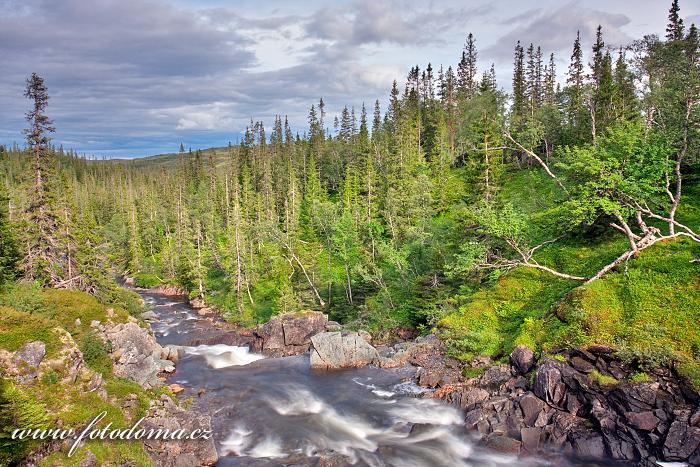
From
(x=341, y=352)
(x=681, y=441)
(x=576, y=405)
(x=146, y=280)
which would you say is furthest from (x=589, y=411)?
(x=146, y=280)

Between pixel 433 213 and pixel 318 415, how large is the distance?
112 feet

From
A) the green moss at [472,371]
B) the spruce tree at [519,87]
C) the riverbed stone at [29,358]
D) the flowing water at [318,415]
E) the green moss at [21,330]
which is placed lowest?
the flowing water at [318,415]

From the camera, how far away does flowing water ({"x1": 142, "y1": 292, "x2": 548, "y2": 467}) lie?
21.5 m

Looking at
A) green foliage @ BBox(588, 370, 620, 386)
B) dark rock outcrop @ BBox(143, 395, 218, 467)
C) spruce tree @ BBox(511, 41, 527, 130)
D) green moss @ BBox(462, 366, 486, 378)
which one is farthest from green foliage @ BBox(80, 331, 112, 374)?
spruce tree @ BBox(511, 41, 527, 130)

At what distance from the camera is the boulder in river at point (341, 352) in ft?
110

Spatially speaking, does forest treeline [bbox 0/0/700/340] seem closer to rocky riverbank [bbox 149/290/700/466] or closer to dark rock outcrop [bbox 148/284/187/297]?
dark rock outcrop [bbox 148/284/187/297]

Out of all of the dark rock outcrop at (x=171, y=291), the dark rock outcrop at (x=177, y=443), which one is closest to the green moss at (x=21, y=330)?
the dark rock outcrop at (x=177, y=443)

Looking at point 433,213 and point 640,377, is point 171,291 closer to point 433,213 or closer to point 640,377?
point 433,213

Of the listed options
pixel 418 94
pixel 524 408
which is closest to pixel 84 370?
pixel 524 408

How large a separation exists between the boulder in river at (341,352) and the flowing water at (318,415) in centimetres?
93

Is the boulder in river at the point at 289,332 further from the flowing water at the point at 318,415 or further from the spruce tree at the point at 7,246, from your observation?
the spruce tree at the point at 7,246

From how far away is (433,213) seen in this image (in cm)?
5484

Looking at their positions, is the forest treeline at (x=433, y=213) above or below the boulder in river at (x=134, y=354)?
above

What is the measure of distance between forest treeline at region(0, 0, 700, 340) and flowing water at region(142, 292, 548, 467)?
30.0ft
